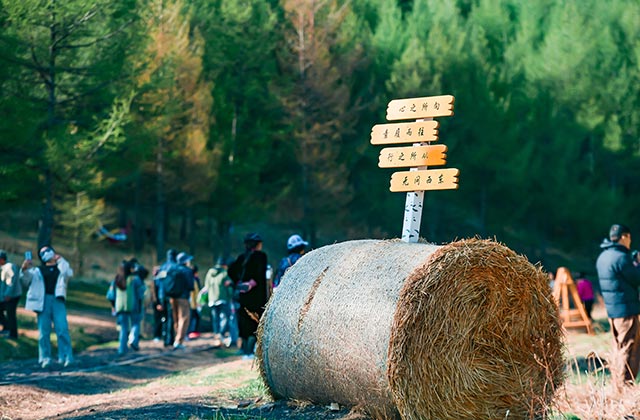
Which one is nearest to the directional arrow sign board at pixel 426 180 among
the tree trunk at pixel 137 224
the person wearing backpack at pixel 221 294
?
the person wearing backpack at pixel 221 294

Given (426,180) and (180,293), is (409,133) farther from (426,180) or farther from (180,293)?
(180,293)

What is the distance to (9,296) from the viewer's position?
19.4 m

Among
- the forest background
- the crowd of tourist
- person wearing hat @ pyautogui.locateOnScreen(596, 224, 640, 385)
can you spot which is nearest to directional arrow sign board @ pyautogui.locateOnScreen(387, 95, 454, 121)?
person wearing hat @ pyautogui.locateOnScreen(596, 224, 640, 385)

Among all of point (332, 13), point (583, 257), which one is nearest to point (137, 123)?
point (332, 13)

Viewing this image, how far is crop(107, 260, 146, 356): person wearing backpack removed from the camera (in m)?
18.8

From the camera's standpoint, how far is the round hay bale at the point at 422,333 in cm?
811

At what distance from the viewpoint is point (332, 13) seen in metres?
41.9

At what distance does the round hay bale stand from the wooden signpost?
1006mm

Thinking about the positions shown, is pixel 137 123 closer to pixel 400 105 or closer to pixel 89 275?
pixel 89 275

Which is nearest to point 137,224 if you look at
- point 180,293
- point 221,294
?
point 221,294

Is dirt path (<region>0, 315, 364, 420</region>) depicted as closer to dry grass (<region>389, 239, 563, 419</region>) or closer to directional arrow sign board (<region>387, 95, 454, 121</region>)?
dry grass (<region>389, 239, 563, 419</region>)

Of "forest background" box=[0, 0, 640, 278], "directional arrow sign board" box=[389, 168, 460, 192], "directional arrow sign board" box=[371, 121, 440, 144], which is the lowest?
"directional arrow sign board" box=[389, 168, 460, 192]

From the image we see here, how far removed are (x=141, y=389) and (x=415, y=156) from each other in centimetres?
468

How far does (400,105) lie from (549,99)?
3707 centimetres
